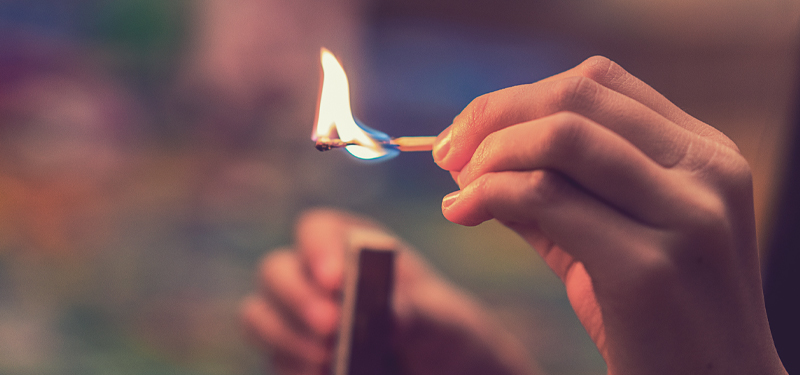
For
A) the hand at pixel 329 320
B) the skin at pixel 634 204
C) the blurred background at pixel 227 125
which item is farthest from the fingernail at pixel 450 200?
the blurred background at pixel 227 125

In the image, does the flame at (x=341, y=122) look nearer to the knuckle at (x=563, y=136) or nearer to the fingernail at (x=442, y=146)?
the fingernail at (x=442, y=146)

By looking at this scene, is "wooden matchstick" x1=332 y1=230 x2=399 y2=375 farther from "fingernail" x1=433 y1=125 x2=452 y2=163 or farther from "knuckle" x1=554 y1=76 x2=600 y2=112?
"knuckle" x1=554 y1=76 x2=600 y2=112

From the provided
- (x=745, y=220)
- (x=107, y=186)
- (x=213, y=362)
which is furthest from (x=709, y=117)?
(x=107, y=186)

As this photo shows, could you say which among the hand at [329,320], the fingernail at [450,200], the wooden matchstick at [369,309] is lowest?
the hand at [329,320]

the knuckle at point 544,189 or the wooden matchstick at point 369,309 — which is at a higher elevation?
the knuckle at point 544,189

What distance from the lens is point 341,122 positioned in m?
0.55

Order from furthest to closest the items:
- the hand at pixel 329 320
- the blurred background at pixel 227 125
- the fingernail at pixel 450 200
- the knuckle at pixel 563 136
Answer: the blurred background at pixel 227 125 < the hand at pixel 329 320 < the fingernail at pixel 450 200 < the knuckle at pixel 563 136

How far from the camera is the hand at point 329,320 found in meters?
0.98

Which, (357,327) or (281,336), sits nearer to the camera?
(357,327)

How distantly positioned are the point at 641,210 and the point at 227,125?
6.24 feet

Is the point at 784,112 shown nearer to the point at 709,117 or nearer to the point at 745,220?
the point at 709,117

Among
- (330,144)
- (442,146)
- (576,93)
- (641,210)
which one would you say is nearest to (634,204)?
(641,210)

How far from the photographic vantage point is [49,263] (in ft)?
5.50

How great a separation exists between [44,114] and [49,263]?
2.02ft
